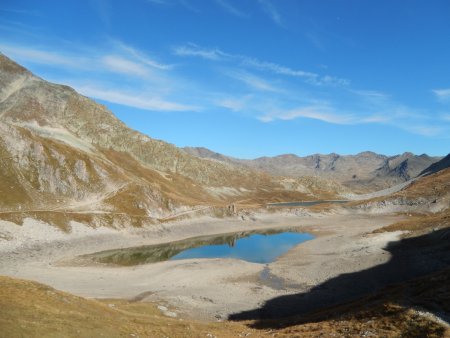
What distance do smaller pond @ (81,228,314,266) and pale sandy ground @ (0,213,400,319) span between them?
16.0 feet

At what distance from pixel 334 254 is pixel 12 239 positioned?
69560 millimetres

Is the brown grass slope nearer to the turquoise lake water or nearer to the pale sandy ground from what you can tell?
the pale sandy ground

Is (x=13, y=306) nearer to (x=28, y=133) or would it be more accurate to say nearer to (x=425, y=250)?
(x=425, y=250)

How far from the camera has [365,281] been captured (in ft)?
202

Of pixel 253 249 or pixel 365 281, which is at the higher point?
pixel 365 281

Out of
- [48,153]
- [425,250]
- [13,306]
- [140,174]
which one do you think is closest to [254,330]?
[13,306]

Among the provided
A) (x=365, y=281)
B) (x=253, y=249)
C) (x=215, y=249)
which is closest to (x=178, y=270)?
(x=215, y=249)

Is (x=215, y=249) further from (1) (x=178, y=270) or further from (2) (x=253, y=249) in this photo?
(1) (x=178, y=270)

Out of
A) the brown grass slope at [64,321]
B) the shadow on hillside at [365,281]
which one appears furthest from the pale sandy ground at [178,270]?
the brown grass slope at [64,321]

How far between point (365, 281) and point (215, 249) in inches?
1976

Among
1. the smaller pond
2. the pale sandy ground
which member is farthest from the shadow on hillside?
the smaller pond

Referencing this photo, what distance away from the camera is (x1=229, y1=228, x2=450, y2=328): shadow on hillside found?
163 feet

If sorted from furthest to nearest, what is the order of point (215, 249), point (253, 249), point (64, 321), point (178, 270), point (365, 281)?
point (215, 249) < point (253, 249) < point (178, 270) < point (365, 281) < point (64, 321)

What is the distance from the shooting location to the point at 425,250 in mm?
71125
